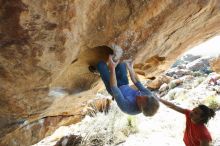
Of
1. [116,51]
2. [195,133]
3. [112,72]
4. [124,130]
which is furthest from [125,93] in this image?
[124,130]

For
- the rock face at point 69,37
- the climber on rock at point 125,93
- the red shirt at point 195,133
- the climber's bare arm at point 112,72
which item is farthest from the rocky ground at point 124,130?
the climber's bare arm at point 112,72

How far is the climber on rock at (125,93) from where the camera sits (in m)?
4.36

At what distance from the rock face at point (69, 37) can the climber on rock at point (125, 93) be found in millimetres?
326

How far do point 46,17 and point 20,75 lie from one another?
3.35 ft

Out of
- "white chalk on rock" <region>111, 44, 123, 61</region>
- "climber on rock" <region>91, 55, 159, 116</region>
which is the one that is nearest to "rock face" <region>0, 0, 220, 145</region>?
"white chalk on rock" <region>111, 44, 123, 61</region>

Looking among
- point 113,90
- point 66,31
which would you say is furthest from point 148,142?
point 66,31

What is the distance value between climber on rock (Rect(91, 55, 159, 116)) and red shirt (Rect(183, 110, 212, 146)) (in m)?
0.62

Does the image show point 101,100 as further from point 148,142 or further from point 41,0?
point 41,0

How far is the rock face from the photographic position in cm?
383

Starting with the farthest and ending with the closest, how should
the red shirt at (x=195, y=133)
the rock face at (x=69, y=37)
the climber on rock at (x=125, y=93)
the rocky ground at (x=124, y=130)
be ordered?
the rocky ground at (x=124, y=130) < the red shirt at (x=195, y=133) < the climber on rock at (x=125, y=93) < the rock face at (x=69, y=37)

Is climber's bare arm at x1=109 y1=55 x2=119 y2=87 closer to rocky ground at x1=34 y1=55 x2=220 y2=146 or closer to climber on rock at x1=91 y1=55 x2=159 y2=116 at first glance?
climber on rock at x1=91 y1=55 x2=159 y2=116

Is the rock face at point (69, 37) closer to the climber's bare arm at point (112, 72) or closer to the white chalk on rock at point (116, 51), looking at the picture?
the white chalk on rock at point (116, 51)

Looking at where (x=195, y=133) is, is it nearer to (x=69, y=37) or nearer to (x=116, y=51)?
(x=116, y=51)

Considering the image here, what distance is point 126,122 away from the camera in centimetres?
1325
